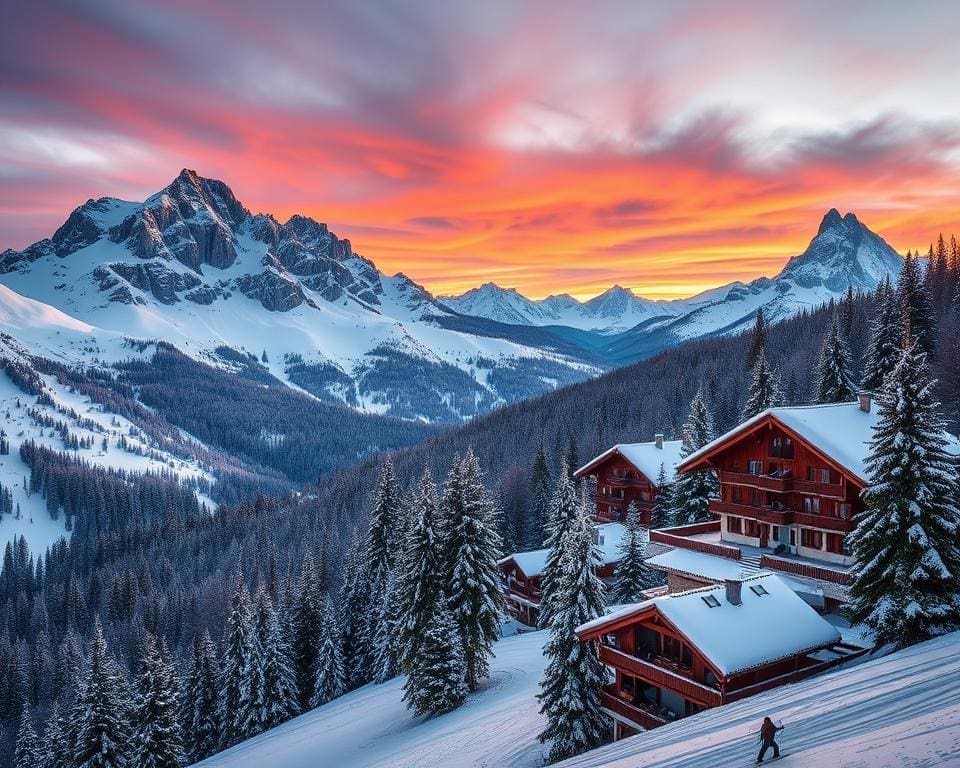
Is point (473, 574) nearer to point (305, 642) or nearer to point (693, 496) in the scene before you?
point (693, 496)

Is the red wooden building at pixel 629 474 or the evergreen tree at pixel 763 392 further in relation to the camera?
the evergreen tree at pixel 763 392

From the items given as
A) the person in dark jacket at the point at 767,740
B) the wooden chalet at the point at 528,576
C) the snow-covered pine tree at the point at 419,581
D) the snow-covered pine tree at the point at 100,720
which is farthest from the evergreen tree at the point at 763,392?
the snow-covered pine tree at the point at 100,720

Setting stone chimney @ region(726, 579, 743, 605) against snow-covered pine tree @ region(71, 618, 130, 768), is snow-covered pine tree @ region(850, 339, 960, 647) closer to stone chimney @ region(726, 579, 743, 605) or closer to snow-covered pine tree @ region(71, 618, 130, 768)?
stone chimney @ region(726, 579, 743, 605)

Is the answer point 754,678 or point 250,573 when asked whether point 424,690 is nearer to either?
point 754,678

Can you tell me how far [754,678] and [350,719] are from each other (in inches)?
1028

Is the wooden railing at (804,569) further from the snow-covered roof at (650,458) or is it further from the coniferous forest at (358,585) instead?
the snow-covered roof at (650,458)

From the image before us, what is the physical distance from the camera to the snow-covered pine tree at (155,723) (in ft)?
129

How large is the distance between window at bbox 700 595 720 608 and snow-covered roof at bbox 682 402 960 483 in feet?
36.9

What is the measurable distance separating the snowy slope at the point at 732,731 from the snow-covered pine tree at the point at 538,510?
122ft

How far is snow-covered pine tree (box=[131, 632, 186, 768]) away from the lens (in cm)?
3928

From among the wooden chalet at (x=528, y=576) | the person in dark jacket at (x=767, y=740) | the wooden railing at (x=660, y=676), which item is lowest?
the wooden chalet at (x=528, y=576)

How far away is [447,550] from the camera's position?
3791cm

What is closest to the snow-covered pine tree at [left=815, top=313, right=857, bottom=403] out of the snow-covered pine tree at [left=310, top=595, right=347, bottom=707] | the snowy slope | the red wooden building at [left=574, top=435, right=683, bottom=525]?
the red wooden building at [left=574, top=435, right=683, bottom=525]

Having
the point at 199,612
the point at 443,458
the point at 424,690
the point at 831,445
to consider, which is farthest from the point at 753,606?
the point at 443,458
